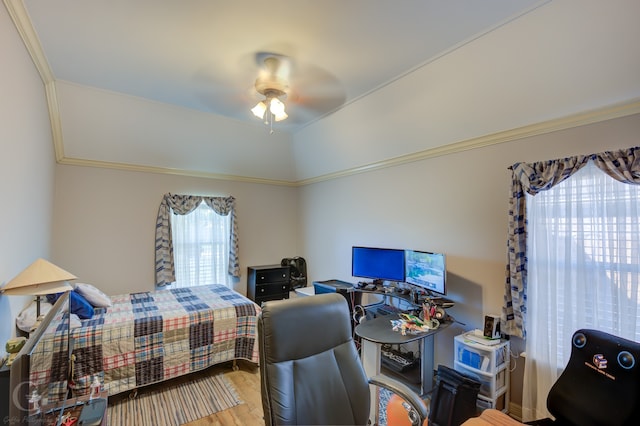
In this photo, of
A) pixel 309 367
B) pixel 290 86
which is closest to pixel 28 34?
pixel 290 86

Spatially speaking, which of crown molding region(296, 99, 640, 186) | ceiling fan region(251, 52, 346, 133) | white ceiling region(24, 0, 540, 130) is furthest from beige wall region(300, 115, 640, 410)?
ceiling fan region(251, 52, 346, 133)

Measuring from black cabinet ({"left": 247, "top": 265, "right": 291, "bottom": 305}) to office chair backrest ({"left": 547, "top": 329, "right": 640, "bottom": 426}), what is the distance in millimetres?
3771

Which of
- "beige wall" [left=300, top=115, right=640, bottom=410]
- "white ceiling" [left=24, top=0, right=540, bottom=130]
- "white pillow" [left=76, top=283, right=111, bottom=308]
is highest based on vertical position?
"white ceiling" [left=24, top=0, right=540, bottom=130]

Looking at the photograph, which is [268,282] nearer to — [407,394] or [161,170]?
[161,170]

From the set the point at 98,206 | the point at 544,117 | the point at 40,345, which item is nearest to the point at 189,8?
the point at 40,345

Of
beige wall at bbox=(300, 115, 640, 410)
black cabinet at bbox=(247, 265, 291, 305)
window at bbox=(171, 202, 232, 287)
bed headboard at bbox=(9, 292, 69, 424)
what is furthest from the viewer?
black cabinet at bbox=(247, 265, 291, 305)

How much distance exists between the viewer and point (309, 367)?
4.79 ft

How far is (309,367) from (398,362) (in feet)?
6.86

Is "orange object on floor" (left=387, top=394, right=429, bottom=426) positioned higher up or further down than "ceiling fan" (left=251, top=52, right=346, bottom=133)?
further down

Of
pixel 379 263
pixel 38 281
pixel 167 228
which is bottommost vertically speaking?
pixel 379 263

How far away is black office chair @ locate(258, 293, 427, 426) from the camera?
1354 millimetres

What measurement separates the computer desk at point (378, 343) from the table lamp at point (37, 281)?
2.25 meters

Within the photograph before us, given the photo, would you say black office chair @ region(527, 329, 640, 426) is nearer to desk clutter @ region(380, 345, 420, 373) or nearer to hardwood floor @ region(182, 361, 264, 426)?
desk clutter @ region(380, 345, 420, 373)

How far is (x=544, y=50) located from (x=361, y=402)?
246cm
